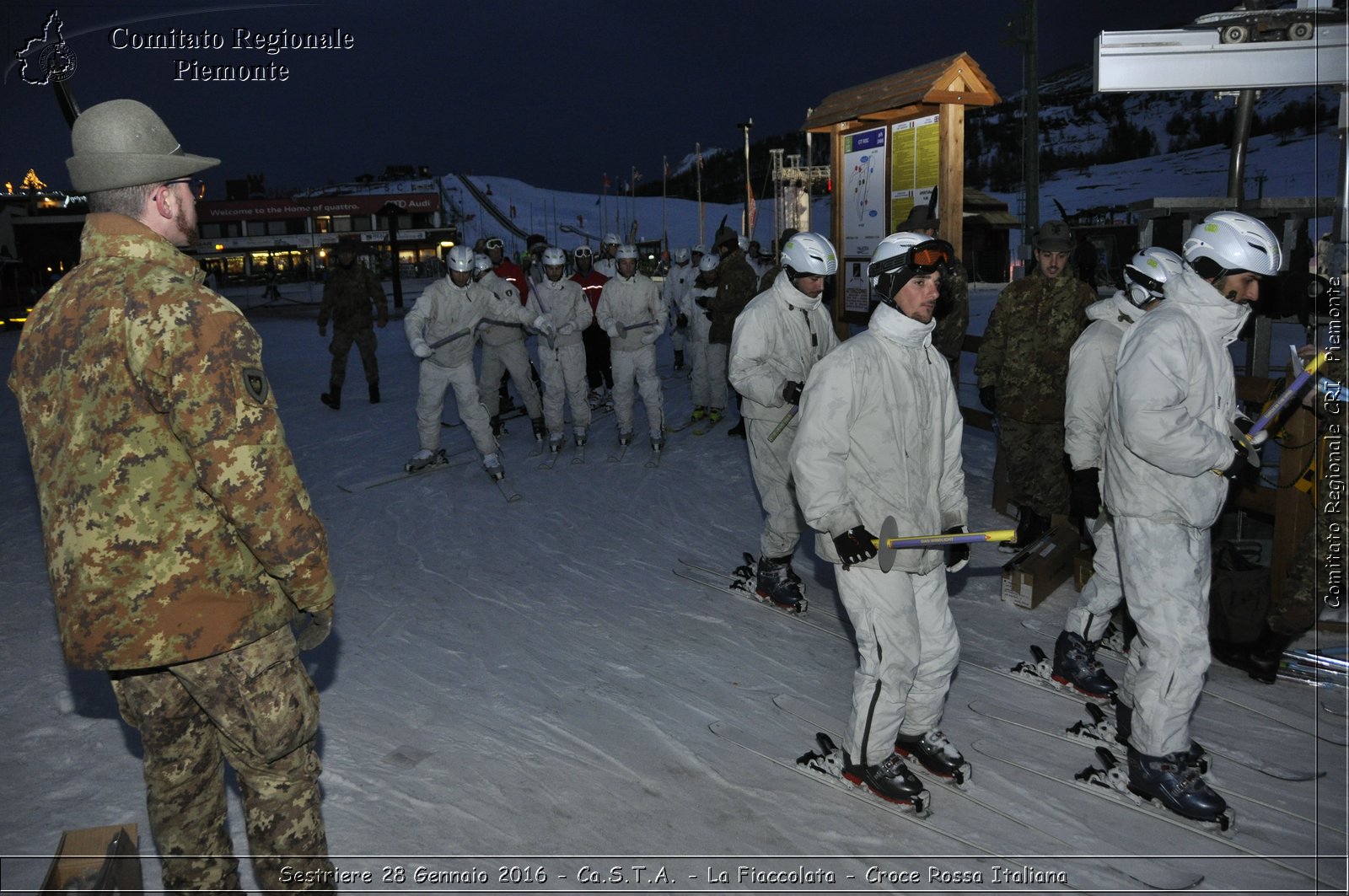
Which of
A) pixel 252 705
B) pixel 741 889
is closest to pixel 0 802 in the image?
pixel 252 705

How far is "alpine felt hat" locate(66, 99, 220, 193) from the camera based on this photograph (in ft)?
8.11

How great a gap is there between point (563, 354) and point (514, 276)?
255 cm

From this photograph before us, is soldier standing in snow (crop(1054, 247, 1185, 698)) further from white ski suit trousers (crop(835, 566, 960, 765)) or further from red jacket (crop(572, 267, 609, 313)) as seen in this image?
red jacket (crop(572, 267, 609, 313))

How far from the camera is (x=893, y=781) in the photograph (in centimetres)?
382

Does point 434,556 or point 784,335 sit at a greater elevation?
point 784,335

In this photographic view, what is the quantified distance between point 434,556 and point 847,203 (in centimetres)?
Answer: 560

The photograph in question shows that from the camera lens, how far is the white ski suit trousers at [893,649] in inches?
144

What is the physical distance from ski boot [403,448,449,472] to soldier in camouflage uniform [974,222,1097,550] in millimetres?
5878

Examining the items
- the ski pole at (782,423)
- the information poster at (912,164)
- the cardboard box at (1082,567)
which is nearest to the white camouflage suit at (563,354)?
the information poster at (912,164)

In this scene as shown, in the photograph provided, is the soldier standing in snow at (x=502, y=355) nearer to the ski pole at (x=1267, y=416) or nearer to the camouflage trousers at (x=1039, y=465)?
the camouflage trousers at (x=1039, y=465)

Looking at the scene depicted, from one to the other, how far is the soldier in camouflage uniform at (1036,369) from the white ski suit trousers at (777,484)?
1803 mm

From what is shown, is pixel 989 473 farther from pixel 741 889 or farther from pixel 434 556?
pixel 741 889

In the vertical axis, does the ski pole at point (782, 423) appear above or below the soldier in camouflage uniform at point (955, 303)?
below

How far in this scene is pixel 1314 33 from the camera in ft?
13.5
